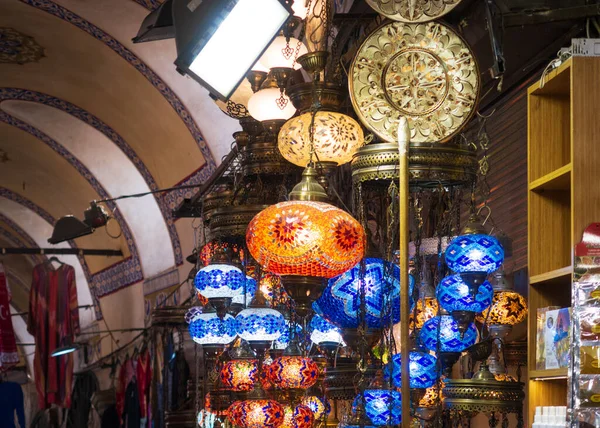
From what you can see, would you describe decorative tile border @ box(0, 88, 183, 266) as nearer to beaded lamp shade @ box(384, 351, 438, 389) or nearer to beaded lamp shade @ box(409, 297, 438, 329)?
beaded lamp shade @ box(409, 297, 438, 329)

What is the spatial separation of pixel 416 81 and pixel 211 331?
2.55m

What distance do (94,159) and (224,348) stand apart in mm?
6920

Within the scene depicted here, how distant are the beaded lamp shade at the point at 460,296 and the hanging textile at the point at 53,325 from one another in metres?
9.71

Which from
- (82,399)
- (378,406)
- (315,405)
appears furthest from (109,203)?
(378,406)

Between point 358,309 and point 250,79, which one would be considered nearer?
point 358,309

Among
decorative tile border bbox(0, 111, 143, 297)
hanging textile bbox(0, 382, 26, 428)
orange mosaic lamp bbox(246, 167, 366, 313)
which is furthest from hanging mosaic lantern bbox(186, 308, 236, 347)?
decorative tile border bbox(0, 111, 143, 297)

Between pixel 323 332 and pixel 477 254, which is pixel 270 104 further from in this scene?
pixel 477 254

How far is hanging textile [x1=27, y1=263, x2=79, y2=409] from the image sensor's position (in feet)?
44.5

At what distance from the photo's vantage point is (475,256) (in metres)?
3.89

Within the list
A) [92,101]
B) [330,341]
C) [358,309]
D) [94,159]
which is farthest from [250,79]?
[94,159]

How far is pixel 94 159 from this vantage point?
41.9 feet

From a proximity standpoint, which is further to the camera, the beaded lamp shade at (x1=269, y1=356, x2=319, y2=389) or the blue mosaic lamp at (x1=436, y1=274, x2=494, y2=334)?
the beaded lamp shade at (x1=269, y1=356, x2=319, y2=389)

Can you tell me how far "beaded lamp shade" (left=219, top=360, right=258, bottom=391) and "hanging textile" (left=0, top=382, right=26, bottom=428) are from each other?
22.1 ft

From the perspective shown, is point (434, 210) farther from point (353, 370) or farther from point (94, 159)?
point (94, 159)
